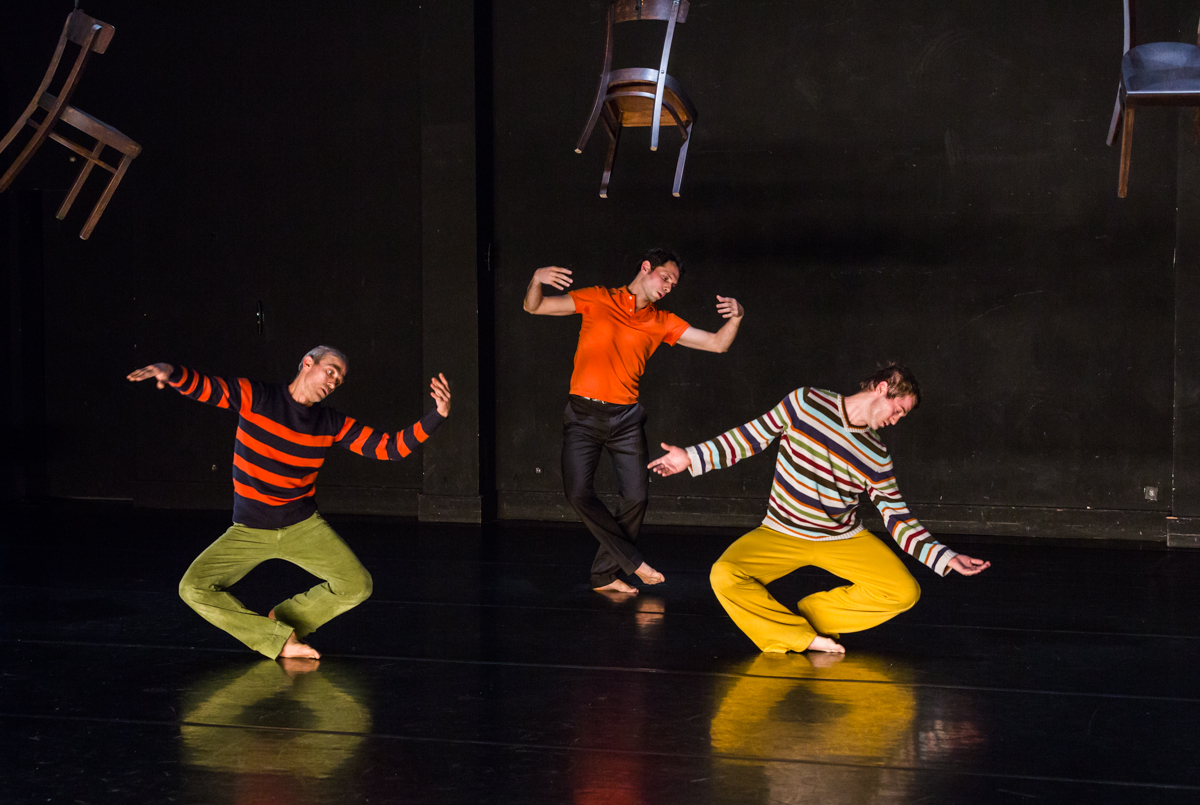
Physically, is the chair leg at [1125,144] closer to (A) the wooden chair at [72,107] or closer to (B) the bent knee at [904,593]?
(B) the bent knee at [904,593]

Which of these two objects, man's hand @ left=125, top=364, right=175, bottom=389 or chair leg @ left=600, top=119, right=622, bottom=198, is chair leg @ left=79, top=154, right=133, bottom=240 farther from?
chair leg @ left=600, top=119, right=622, bottom=198

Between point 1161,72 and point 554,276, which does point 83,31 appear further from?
point 1161,72

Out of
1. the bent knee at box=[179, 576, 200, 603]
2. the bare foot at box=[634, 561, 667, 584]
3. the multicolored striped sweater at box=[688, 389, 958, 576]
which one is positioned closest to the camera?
the bent knee at box=[179, 576, 200, 603]

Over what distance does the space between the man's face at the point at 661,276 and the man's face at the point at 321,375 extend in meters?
1.51

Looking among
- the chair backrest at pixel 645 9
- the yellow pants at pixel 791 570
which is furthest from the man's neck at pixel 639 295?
the yellow pants at pixel 791 570

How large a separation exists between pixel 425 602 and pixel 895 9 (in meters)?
4.30

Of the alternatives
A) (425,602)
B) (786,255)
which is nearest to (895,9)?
(786,255)

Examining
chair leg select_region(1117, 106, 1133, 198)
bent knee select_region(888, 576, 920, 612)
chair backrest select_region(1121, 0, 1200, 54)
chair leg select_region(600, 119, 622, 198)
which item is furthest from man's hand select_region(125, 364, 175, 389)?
chair backrest select_region(1121, 0, 1200, 54)

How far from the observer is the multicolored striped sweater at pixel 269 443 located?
3752mm

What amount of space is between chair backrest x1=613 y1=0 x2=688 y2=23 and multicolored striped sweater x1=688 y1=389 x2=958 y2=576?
1458 mm

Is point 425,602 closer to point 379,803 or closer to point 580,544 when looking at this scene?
point 580,544

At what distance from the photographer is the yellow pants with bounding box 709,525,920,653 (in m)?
3.82

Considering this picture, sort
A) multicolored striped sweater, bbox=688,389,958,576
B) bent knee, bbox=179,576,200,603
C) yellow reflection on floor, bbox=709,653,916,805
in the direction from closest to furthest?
yellow reflection on floor, bbox=709,653,916,805 → bent knee, bbox=179,576,200,603 → multicolored striped sweater, bbox=688,389,958,576

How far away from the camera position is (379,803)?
2.56 metres
